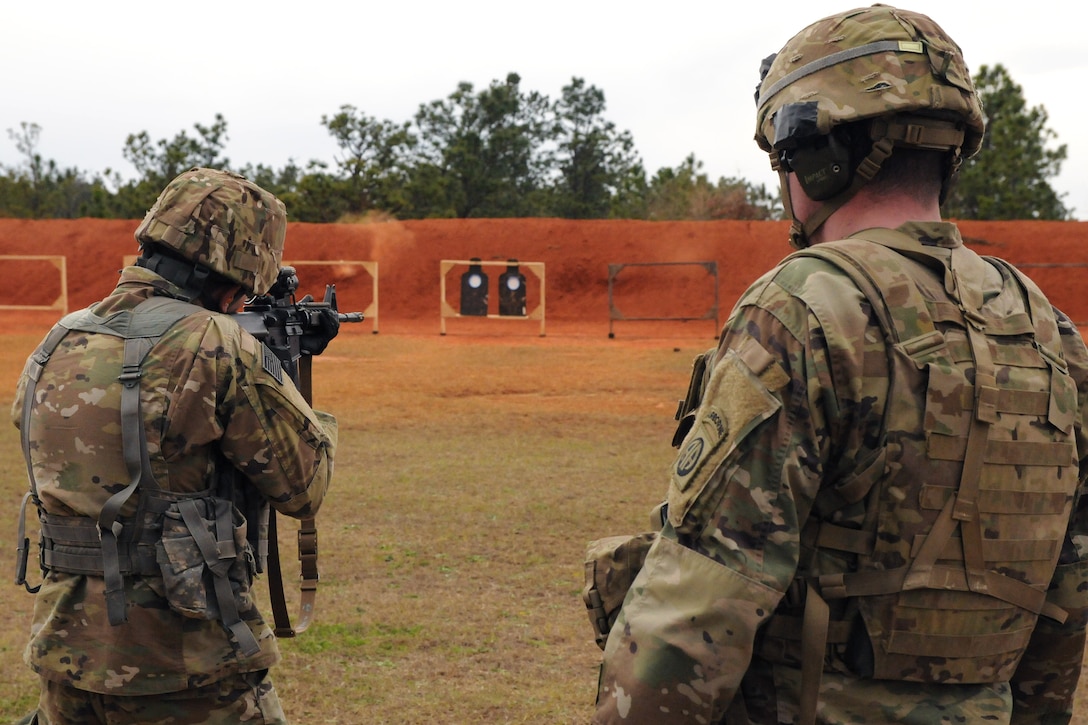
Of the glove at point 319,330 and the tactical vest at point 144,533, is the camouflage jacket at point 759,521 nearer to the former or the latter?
the tactical vest at point 144,533

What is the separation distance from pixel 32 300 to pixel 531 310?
1594cm

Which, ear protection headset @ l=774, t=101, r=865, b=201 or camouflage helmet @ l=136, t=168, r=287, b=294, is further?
Result: camouflage helmet @ l=136, t=168, r=287, b=294

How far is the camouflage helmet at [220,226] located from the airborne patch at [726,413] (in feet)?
5.48

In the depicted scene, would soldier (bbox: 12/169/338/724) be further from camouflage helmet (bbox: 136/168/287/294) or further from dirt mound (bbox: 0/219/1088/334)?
dirt mound (bbox: 0/219/1088/334)

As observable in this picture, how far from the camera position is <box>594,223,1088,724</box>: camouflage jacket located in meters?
1.50

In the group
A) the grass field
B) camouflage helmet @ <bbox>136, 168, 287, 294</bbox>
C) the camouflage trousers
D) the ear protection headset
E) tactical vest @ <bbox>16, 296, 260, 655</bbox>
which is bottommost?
the grass field

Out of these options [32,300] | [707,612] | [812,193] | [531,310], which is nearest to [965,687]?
[707,612]

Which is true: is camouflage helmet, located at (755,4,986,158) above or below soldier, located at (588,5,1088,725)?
above

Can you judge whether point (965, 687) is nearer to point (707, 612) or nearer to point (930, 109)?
point (707, 612)

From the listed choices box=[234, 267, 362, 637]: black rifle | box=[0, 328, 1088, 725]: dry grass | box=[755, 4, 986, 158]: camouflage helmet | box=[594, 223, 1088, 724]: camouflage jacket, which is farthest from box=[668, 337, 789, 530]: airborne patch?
box=[0, 328, 1088, 725]: dry grass

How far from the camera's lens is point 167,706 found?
2.56m

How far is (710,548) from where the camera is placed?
1540 millimetres

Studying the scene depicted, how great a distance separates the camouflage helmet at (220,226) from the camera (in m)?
2.77

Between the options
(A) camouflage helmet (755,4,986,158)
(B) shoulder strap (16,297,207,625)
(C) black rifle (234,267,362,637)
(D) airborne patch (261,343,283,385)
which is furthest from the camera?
(C) black rifle (234,267,362,637)
